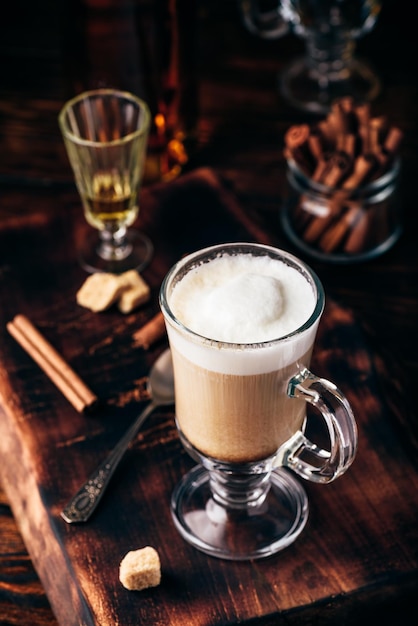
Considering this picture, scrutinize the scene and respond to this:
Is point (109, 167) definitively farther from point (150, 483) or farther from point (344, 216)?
point (150, 483)

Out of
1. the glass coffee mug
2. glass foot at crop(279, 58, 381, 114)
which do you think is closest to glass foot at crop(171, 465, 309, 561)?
the glass coffee mug

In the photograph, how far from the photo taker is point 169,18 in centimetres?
153

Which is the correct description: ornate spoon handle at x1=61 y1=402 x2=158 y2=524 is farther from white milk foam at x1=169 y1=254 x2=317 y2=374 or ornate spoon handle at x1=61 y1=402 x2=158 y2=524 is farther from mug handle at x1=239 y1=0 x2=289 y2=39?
mug handle at x1=239 y1=0 x2=289 y2=39

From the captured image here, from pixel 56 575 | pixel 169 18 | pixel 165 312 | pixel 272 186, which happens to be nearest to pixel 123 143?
pixel 169 18

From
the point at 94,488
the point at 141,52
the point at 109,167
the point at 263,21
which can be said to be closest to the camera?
the point at 94,488

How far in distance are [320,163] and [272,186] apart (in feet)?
0.67

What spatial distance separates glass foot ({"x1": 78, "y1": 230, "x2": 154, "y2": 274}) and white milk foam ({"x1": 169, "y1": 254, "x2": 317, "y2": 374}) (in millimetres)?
442

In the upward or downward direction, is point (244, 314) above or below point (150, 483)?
above

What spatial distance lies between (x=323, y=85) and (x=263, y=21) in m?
0.19

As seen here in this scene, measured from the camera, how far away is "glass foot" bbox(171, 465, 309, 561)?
105cm

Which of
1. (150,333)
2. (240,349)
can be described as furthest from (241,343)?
(150,333)

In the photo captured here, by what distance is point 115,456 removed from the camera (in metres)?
1.12

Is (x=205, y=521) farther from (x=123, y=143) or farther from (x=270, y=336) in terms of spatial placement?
(x=123, y=143)

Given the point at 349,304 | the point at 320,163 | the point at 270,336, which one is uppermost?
the point at 270,336
